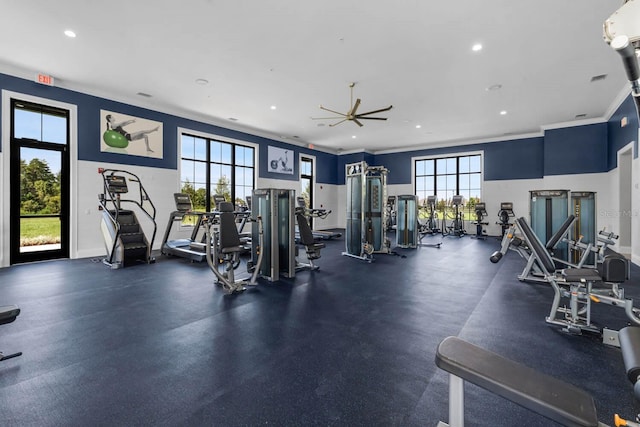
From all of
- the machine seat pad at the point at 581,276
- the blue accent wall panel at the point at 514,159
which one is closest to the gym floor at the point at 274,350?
the machine seat pad at the point at 581,276

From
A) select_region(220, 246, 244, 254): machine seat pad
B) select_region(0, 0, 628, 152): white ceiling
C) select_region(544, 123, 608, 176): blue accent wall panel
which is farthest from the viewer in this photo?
select_region(544, 123, 608, 176): blue accent wall panel

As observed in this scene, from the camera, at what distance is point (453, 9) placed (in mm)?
3734

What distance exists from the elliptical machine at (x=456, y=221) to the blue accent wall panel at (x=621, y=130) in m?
3.93

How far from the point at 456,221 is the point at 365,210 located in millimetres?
5740

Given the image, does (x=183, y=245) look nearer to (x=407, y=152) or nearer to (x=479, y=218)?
(x=479, y=218)

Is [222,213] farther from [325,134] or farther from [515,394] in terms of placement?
[325,134]

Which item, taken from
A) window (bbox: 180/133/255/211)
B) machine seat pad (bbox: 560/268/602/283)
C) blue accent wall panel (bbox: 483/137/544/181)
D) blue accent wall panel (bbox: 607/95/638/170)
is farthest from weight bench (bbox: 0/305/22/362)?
blue accent wall panel (bbox: 483/137/544/181)

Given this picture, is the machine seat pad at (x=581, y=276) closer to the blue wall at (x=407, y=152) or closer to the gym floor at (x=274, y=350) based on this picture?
the gym floor at (x=274, y=350)

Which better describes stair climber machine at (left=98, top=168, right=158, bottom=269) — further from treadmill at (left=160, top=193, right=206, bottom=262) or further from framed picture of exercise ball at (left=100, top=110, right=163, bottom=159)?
framed picture of exercise ball at (left=100, top=110, right=163, bottom=159)

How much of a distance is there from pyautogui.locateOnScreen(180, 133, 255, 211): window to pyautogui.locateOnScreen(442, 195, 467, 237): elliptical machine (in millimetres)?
7050

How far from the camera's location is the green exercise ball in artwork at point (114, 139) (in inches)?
261

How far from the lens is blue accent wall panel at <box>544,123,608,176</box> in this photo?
8477 mm

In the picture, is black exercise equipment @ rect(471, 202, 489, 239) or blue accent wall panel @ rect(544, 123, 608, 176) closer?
blue accent wall panel @ rect(544, 123, 608, 176)

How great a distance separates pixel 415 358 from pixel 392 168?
38.5 feet
